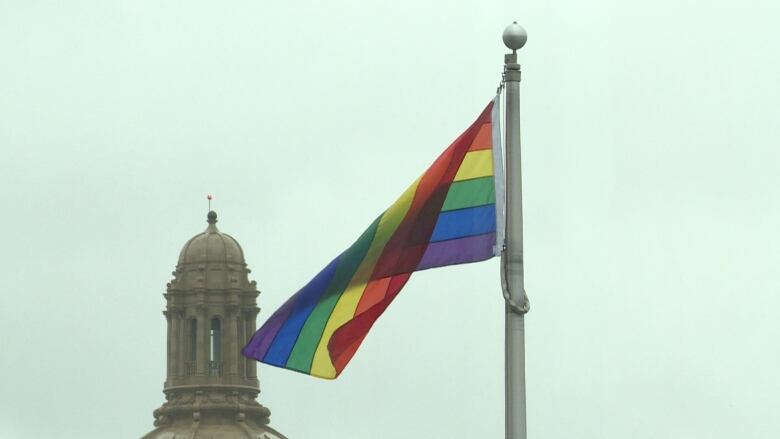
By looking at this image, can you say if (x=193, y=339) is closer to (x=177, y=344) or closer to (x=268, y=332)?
(x=177, y=344)

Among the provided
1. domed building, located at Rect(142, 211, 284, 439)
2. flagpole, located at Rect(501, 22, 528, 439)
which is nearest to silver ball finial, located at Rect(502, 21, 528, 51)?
flagpole, located at Rect(501, 22, 528, 439)

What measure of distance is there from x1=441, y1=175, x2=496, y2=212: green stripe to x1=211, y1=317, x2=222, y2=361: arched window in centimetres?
10328

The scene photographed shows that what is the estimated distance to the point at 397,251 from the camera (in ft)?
183

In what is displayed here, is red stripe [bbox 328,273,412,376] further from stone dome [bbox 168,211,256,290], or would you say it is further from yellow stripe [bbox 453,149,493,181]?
stone dome [bbox 168,211,256,290]

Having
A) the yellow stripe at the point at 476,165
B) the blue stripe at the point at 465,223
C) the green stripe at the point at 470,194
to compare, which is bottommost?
the blue stripe at the point at 465,223

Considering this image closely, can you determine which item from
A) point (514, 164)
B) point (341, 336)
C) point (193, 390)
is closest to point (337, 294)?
point (341, 336)

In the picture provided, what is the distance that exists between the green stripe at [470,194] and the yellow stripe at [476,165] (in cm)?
8

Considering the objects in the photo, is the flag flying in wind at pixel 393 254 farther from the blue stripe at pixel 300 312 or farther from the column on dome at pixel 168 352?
the column on dome at pixel 168 352

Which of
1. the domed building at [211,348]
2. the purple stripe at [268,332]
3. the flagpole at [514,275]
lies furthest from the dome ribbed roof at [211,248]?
the flagpole at [514,275]

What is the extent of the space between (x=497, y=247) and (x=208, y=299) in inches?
4089

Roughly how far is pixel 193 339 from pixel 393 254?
103602mm

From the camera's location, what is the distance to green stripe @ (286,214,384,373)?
55.9 metres

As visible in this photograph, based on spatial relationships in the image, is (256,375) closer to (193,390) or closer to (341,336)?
(193,390)

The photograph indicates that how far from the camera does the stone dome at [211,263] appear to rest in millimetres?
157750
